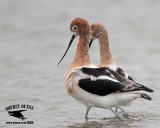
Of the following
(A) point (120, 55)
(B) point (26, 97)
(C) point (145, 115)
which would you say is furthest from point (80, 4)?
(C) point (145, 115)

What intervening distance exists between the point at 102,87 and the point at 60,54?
812cm

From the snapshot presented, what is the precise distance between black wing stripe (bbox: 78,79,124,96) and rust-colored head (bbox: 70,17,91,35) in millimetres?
1388

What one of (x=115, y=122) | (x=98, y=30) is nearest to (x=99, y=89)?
(x=115, y=122)

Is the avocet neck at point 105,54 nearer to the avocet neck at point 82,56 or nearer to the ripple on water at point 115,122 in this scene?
the avocet neck at point 82,56

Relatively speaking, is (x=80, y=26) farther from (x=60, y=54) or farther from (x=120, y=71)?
(x=60, y=54)

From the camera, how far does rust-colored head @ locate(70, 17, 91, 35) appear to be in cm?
1230

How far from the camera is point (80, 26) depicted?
1233cm

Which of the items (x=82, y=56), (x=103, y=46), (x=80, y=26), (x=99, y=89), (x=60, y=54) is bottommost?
(x=99, y=89)

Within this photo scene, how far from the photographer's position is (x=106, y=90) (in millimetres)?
11266


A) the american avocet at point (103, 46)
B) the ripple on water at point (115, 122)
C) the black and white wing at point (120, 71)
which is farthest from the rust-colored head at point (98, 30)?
the ripple on water at point (115, 122)

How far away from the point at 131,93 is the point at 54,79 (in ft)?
18.4

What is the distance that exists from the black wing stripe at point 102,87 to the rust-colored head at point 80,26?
139 cm

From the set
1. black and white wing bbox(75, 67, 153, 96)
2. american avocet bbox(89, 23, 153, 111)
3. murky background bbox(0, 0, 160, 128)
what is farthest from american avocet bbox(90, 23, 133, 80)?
black and white wing bbox(75, 67, 153, 96)

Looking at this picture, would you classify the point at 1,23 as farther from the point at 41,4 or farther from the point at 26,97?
the point at 26,97
